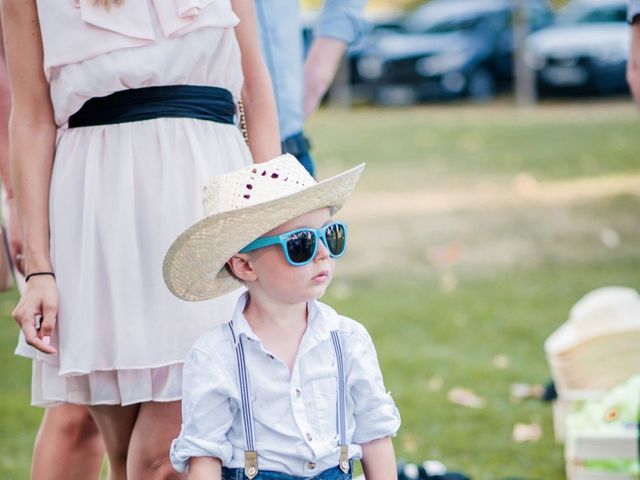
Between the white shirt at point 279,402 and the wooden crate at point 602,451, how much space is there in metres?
1.83

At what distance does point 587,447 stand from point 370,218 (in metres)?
6.75

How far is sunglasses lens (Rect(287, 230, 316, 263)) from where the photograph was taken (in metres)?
2.64

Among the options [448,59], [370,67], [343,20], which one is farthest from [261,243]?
[370,67]

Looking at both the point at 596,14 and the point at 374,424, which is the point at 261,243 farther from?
the point at 596,14

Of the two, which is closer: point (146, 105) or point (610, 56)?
point (146, 105)

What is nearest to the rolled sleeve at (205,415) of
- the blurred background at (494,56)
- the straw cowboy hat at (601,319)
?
the straw cowboy hat at (601,319)

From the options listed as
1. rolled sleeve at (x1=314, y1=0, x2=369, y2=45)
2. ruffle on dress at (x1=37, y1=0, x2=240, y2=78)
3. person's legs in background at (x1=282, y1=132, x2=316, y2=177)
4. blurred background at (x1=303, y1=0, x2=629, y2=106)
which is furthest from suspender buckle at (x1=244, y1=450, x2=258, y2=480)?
blurred background at (x1=303, y1=0, x2=629, y2=106)

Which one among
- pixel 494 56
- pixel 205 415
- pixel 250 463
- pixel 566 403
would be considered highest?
pixel 205 415

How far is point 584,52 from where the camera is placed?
20.4 metres

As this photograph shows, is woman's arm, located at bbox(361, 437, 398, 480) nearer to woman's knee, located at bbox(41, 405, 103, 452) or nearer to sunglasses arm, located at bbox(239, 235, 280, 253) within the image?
sunglasses arm, located at bbox(239, 235, 280, 253)

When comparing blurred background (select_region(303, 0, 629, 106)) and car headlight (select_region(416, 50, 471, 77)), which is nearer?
blurred background (select_region(303, 0, 629, 106))

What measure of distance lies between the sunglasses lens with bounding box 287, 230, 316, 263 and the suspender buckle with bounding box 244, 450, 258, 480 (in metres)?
0.42

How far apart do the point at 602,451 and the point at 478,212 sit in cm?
661

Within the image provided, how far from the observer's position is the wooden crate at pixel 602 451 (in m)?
4.37
